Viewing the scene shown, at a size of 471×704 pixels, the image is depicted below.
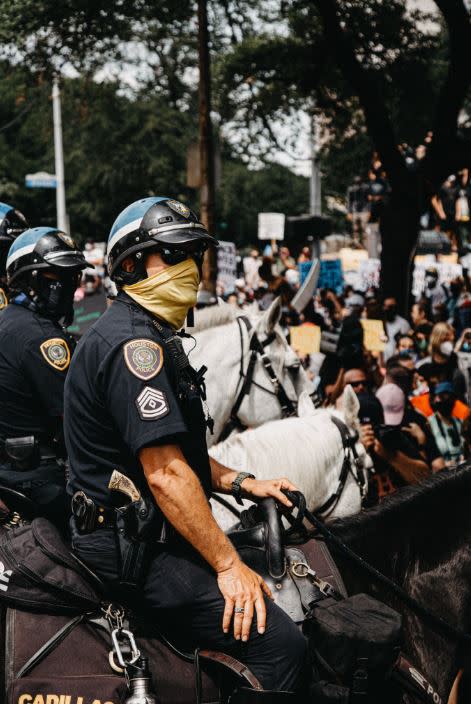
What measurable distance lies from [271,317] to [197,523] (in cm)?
339

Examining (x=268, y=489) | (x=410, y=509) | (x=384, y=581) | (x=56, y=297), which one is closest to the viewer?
(x=384, y=581)

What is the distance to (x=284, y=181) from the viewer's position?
172ft

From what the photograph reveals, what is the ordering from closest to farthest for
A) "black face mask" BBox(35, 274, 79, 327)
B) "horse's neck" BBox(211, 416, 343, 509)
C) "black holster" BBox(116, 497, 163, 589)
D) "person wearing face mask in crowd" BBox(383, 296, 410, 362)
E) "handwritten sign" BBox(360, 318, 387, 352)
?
1. "black holster" BBox(116, 497, 163, 589)
2. "black face mask" BBox(35, 274, 79, 327)
3. "horse's neck" BBox(211, 416, 343, 509)
4. "handwritten sign" BBox(360, 318, 387, 352)
5. "person wearing face mask in crowd" BBox(383, 296, 410, 362)

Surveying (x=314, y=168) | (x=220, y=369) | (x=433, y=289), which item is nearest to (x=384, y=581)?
(x=220, y=369)

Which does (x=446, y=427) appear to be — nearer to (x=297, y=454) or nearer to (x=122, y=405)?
(x=297, y=454)

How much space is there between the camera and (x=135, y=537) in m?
2.83

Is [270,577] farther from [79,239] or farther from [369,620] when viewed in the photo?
[79,239]

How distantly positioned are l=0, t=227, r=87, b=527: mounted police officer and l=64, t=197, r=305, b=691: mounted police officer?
1179 mm

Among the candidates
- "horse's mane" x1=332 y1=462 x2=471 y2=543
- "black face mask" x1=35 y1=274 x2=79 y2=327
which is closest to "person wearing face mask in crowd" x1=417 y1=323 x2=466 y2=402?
"horse's mane" x1=332 y1=462 x2=471 y2=543

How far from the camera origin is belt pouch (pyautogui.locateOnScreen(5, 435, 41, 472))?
161 inches

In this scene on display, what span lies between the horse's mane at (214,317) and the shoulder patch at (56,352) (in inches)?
72.8

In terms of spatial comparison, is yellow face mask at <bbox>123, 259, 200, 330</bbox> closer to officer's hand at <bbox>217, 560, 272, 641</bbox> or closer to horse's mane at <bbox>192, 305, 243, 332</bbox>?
officer's hand at <bbox>217, 560, 272, 641</bbox>

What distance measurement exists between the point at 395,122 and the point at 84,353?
2042 cm

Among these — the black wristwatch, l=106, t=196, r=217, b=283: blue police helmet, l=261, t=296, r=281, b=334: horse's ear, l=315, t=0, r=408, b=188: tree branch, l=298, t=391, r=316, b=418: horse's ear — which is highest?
l=315, t=0, r=408, b=188: tree branch
